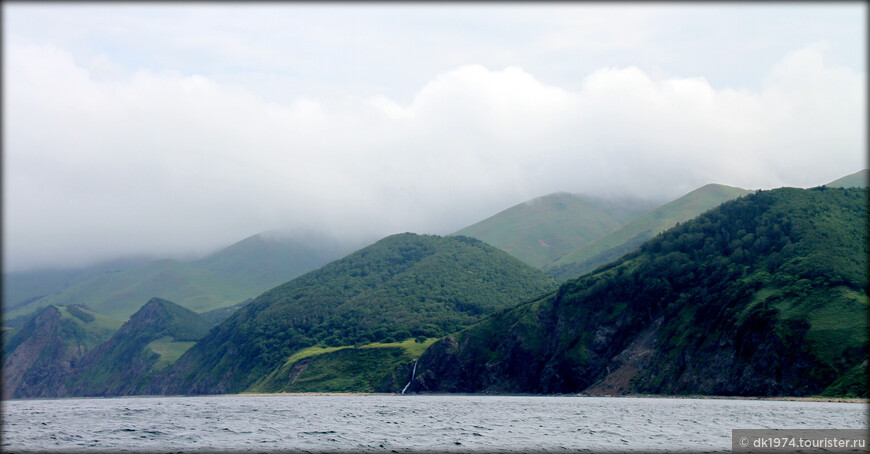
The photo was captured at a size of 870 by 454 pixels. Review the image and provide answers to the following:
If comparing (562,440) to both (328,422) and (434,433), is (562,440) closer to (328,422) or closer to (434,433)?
(434,433)

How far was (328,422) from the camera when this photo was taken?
12769cm

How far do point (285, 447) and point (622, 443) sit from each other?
38.4m

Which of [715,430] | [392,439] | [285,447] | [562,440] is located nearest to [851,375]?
[715,430]

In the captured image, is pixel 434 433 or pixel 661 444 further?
pixel 434 433

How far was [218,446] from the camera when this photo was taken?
88.4m

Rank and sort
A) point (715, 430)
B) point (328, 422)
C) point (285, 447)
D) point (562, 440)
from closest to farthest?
point (285, 447) < point (562, 440) < point (715, 430) < point (328, 422)

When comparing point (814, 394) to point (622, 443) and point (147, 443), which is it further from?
point (147, 443)

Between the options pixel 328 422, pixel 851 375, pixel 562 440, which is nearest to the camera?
pixel 562 440

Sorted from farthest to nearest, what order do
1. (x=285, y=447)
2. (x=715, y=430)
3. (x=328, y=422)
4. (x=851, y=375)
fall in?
1. (x=851, y=375)
2. (x=328, y=422)
3. (x=715, y=430)
4. (x=285, y=447)

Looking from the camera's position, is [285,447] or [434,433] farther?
[434,433]

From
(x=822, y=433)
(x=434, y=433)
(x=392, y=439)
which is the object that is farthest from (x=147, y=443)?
(x=822, y=433)

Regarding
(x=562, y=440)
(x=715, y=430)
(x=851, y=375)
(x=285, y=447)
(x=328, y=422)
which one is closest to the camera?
(x=285, y=447)

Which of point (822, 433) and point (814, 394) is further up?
point (822, 433)

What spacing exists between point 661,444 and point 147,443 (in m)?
61.0
